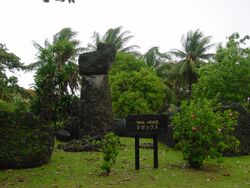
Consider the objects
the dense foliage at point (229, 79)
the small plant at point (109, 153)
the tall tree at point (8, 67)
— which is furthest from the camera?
the dense foliage at point (229, 79)

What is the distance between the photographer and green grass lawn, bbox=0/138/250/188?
342 inches

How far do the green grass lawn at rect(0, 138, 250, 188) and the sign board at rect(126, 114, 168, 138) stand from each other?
0.95m

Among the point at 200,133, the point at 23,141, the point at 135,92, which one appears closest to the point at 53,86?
the point at 135,92

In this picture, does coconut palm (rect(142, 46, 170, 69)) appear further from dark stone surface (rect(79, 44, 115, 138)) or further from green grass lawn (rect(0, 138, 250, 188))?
green grass lawn (rect(0, 138, 250, 188))

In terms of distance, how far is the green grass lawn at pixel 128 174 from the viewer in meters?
8.69

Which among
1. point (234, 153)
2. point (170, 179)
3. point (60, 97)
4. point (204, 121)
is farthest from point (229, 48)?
point (170, 179)

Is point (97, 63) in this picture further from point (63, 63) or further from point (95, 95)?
point (63, 63)

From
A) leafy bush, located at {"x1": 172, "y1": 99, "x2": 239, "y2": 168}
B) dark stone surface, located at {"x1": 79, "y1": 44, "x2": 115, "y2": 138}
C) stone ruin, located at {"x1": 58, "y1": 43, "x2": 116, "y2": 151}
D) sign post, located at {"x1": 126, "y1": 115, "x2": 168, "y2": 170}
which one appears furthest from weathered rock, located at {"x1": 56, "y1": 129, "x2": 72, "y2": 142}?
leafy bush, located at {"x1": 172, "y1": 99, "x2": 239, "y2": 168}

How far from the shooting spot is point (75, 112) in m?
21.7

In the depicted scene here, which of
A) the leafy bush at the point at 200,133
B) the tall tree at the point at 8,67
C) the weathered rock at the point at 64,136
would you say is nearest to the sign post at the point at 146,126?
the leafy bush at the point at 200,133

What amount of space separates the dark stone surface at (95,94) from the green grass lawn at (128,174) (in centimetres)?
456

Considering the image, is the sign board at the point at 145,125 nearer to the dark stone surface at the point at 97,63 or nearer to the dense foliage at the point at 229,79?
the dark stone surface at the point at 97,63

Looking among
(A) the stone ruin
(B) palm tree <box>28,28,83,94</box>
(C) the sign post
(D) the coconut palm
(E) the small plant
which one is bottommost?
(E) the small plant

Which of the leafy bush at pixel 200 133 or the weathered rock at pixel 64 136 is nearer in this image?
the leafy bush at pixel 200 133
